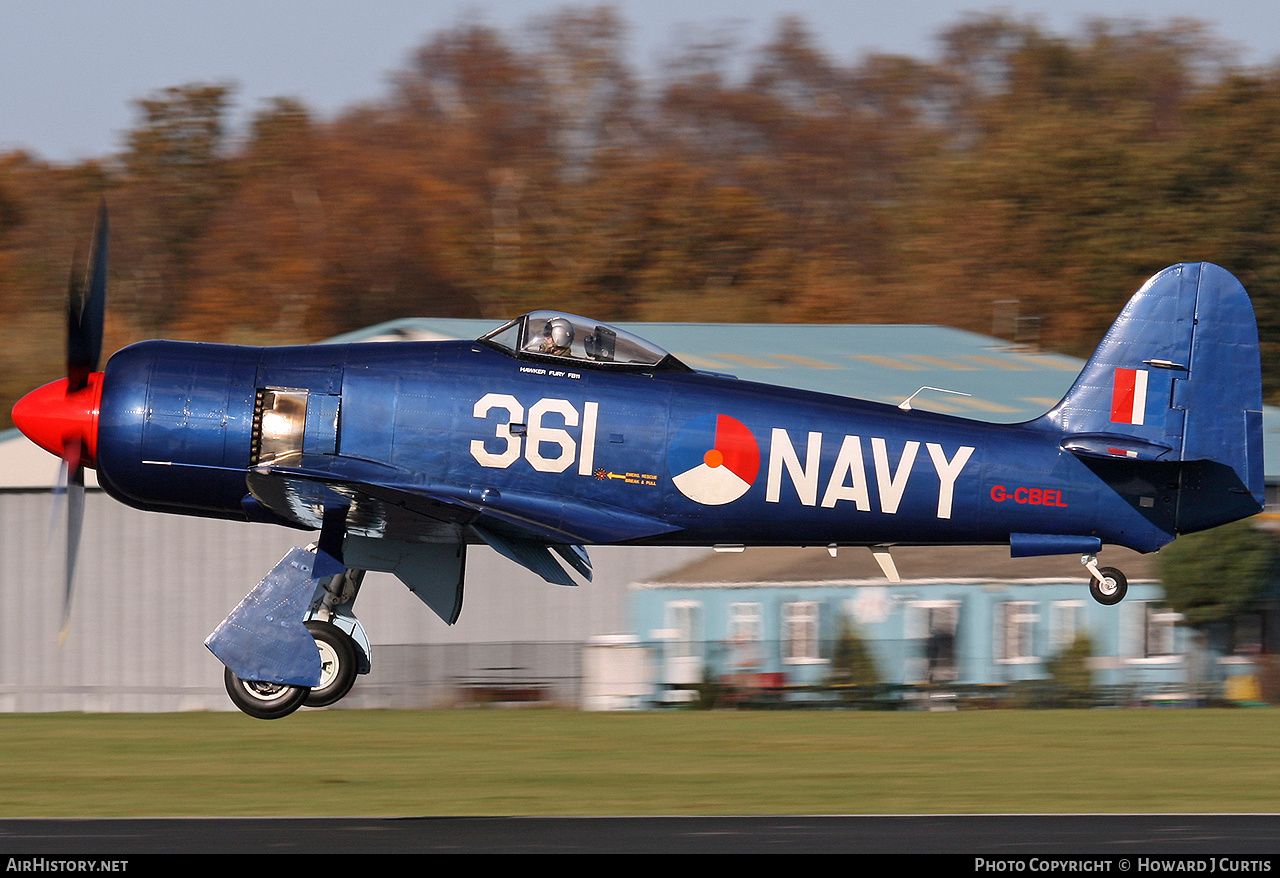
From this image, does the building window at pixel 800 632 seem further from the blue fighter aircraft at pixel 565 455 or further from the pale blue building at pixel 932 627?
the blue fighter aircraft at pixel 565 455

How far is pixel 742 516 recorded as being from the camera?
1356 cm

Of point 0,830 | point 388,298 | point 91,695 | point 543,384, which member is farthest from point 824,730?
point 388,298

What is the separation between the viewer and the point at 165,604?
29688 millimetres

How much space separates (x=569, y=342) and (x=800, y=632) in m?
14.2

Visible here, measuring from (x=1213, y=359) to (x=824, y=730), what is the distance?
783cm

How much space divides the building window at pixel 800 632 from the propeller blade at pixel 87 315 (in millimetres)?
14756

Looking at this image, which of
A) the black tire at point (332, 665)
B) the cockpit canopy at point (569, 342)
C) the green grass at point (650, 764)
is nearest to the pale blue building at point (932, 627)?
the green grass at point (650, 764)

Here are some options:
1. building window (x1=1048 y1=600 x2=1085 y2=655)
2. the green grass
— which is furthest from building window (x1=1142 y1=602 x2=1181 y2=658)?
the green grass

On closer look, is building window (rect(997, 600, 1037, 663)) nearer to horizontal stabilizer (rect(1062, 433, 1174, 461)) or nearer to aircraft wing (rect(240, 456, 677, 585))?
horizontal stabilizer (rect(1062, 433, 1174, 461))

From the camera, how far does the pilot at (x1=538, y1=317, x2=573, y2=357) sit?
526 inches

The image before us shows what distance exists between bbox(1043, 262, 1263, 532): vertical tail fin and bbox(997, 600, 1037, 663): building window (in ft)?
42.9

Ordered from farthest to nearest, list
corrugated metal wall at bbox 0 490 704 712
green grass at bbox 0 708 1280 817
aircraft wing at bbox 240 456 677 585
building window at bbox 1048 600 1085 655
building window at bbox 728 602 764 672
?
corrugated metal wall at bbox 0 490 704 712 → building window at bbox 728 602 764 672 → building window at bbox 1048 600 1085 655 → green grass at bbox 0 708 1280 817 → aircraft wing at bbox 240 456 677 585

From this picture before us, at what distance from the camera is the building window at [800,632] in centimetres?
2602

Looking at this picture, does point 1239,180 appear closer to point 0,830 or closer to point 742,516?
point 742,516
